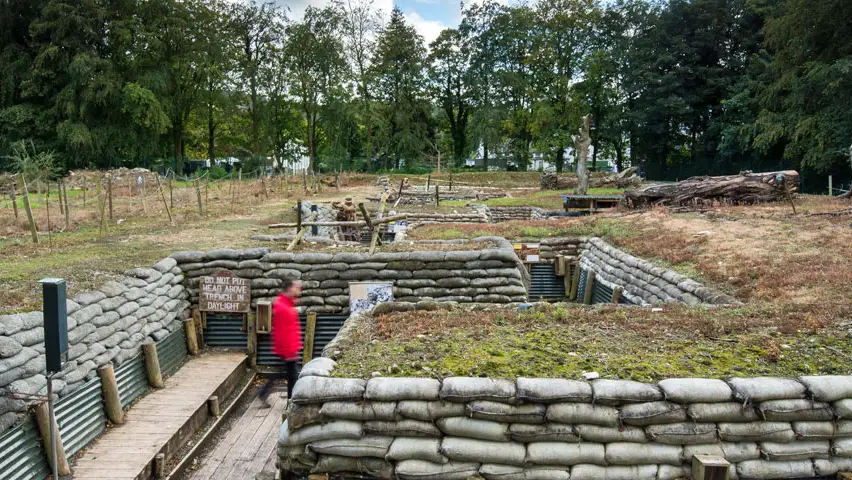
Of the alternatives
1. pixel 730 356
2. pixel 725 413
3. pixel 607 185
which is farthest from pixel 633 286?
pixel 607 185

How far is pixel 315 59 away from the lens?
39.0 meters

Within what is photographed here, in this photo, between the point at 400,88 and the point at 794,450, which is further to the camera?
the point at 400,88

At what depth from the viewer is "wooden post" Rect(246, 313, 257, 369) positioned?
28.2 ft

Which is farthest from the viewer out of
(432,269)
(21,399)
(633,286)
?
(633,286)

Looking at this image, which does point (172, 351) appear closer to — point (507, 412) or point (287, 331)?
point (287, 331)

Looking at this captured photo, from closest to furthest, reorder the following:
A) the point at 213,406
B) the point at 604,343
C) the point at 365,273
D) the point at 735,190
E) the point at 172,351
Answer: the point at 604,343 → the point at 213,406 → the point at 172,351 → the point at 365,273 → the point at 735,190

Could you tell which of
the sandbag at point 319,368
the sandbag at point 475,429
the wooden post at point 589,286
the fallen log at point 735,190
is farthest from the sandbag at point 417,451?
the fallen log at point 735,190

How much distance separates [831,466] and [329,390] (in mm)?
3403

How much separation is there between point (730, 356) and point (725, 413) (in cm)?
89

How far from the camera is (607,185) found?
1160 inches

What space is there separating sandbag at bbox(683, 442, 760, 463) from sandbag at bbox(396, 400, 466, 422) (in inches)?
59.4

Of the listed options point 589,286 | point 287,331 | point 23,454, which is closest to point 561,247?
point 589,286

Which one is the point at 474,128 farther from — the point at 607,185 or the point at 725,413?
the point at 725,413

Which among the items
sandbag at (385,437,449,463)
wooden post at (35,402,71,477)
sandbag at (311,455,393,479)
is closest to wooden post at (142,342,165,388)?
wooden post at (35,402,71,477)
